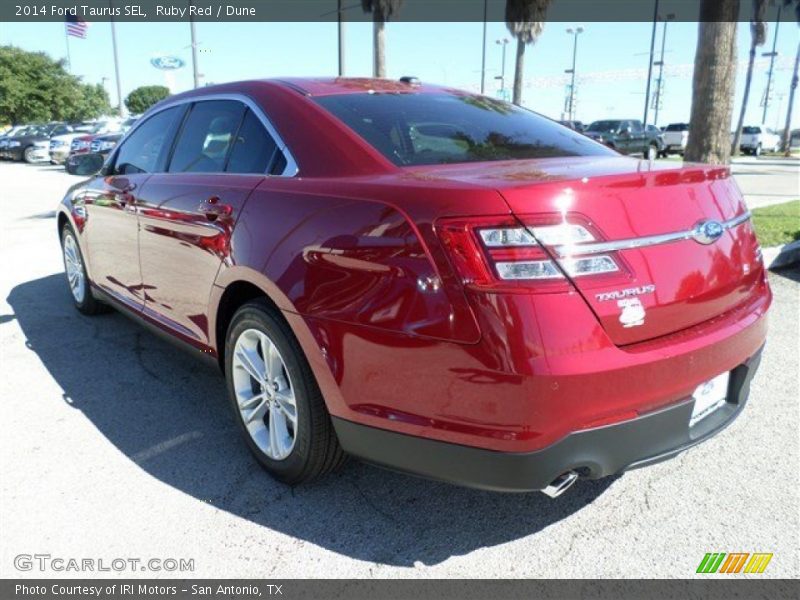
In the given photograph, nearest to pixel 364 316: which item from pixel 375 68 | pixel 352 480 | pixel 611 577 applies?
pixel 352 480

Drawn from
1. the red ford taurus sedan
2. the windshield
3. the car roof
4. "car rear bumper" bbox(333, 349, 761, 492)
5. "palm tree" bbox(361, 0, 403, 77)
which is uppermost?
"palm tree" bbox(361, 0, 403, 77)

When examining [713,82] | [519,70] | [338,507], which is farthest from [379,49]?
[338,507]

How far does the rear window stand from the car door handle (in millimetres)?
610

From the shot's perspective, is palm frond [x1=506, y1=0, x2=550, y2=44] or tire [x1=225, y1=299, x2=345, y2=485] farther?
palm frond [x1=506, y1=0, x2=550, y2=44]

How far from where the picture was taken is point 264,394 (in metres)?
2.78

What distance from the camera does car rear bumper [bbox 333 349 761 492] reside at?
1945 mm

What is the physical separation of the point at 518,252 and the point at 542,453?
598 millimetres

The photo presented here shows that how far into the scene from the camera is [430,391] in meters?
2.03

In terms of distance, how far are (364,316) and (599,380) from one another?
2.49ft

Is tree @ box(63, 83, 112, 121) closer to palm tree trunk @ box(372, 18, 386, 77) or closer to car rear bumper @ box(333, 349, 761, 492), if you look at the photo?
palm tree trunk @ box(372, 18, 386, 77)

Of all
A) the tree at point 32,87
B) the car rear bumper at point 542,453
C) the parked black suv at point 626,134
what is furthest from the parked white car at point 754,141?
the tree at point 32,87

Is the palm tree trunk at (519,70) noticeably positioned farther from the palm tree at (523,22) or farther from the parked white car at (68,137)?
the parked white car at (68,137)

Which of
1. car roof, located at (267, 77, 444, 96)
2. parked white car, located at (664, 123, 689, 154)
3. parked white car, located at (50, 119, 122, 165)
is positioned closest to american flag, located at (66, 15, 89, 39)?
Answer: parked white car, located at (50, 119, 122, 165)
